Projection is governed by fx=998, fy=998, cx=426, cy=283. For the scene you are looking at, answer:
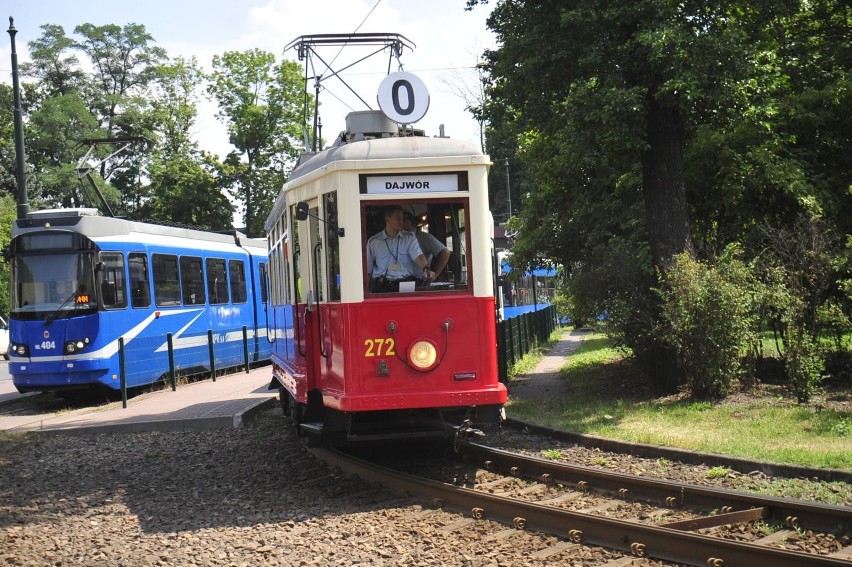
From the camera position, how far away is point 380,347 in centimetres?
887

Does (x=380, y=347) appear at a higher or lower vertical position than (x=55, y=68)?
lower

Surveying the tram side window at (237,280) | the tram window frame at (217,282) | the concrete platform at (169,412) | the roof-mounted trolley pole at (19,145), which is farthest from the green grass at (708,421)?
the roof-mounted trolley pole at (19,145)

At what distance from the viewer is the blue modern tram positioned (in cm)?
1736

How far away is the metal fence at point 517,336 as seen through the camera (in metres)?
16.7

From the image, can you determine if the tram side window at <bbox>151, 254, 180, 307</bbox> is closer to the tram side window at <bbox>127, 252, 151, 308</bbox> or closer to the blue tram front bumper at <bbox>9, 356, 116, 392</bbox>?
the tram side window at <bbox>127, 252, 151, 308</bbox>

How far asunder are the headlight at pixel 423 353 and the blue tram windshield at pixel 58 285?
1031 cm

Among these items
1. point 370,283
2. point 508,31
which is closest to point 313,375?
point 370,283

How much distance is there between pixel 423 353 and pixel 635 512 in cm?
239

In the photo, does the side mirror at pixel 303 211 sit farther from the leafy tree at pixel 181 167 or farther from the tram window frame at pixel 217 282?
the leafy tree at pixel 181 167

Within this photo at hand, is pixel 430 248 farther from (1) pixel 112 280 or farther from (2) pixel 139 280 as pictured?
(2) pixel 139 280

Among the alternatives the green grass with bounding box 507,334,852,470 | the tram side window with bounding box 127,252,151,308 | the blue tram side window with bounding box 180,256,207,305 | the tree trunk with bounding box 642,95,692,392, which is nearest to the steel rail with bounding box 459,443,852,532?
the green grass with bounding box 507,334,852,470

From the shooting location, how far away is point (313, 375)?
989 centimetres

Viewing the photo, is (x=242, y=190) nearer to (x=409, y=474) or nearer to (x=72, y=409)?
(x=72, y=409)

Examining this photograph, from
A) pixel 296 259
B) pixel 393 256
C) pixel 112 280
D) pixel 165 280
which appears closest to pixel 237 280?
pixel 165 280
